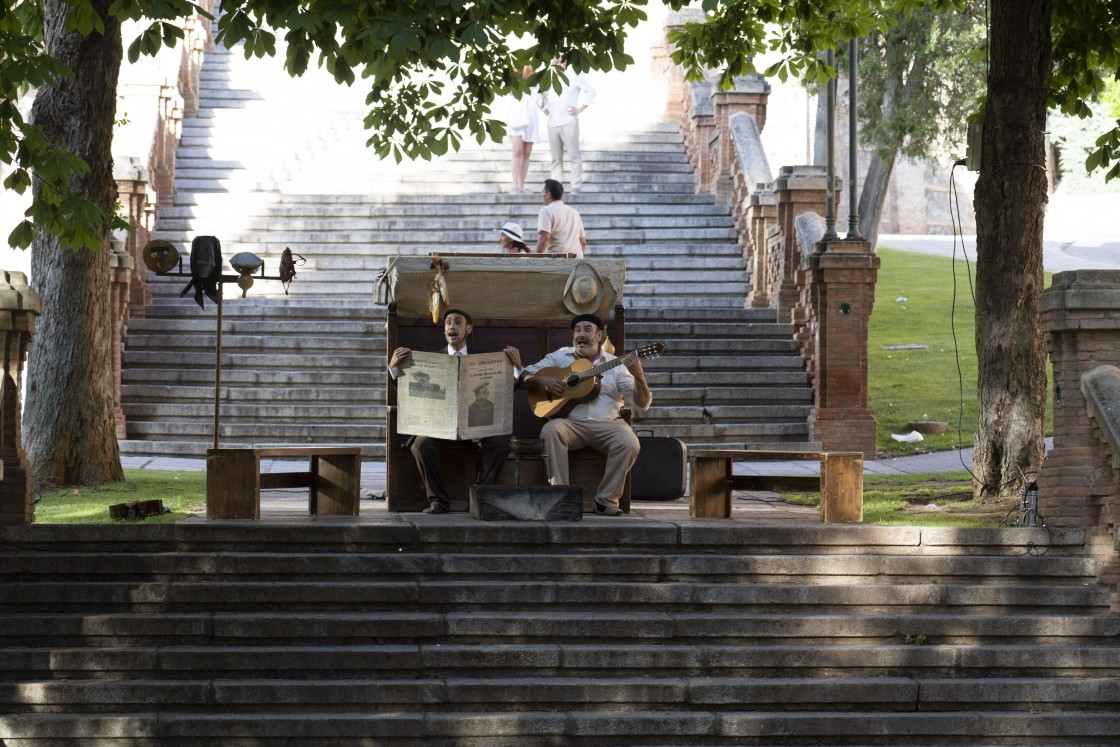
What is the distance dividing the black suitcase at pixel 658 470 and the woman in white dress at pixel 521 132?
36.1 feet

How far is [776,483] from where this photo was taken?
424 inches

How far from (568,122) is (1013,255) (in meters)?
11.4

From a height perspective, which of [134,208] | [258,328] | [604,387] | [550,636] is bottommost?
[550,636]

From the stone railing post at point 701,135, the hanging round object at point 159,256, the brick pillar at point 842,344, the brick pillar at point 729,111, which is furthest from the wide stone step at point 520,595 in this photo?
the stone railing post at point 701,135

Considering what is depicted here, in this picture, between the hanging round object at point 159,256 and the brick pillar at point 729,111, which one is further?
the brick pillar at point 729,111

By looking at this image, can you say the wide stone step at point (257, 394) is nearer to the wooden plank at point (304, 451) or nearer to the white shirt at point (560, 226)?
the white shirt at point (560, 226)

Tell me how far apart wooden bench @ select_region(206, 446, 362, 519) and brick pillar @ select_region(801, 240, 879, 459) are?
735 cm

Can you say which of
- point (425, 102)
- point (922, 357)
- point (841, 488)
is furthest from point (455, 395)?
point (922, 357)

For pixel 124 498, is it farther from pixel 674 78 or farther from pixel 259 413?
pixel 674 78

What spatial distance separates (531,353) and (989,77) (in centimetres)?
389

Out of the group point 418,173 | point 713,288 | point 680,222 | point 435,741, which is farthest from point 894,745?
point 418,173

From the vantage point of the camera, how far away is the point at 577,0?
1183cm

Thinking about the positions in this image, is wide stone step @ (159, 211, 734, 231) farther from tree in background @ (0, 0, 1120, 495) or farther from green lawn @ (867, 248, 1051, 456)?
tree in background @ (0, 0, 1120, 495)

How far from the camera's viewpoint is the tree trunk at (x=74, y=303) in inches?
493
